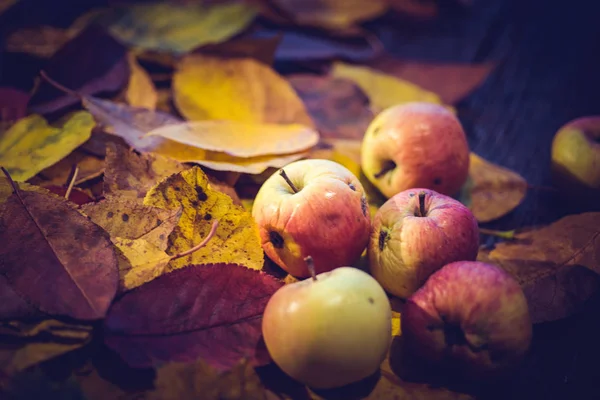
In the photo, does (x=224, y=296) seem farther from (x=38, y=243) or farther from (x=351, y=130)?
(x=351, y=130)

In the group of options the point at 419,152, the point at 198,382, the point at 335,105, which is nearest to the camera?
the point at 198,382

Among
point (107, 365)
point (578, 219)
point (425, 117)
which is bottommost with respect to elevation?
point (107, 365)

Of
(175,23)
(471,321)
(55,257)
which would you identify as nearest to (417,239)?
(471,321)

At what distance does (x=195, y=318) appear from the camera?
2.69 ft

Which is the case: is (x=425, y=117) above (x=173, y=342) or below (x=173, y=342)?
above

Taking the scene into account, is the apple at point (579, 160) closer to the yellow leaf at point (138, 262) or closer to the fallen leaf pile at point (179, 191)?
the fallen leaf pile at point (179, 191)

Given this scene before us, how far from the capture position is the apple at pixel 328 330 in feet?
2.36

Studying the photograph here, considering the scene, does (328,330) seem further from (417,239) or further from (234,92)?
(234,92)

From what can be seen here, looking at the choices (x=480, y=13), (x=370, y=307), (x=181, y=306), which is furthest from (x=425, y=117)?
(x=480, y=13)

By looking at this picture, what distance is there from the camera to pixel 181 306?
32.5 inches

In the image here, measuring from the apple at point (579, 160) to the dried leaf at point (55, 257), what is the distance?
119cm

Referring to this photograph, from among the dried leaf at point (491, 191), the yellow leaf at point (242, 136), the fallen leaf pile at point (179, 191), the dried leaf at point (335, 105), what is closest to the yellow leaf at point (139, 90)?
the fallen leaf pile at point (179, 191)

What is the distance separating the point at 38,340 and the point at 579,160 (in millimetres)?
1350

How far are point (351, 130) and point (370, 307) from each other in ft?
2.95
